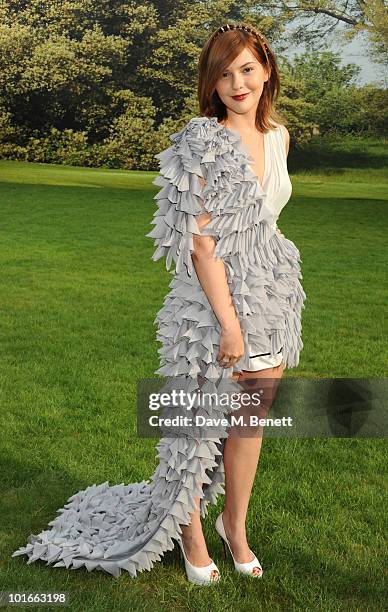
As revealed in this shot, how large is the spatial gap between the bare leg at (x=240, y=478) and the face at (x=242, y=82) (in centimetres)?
84

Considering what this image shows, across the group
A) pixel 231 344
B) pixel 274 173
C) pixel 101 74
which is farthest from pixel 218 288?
pixel 101 74

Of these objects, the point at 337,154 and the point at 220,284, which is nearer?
the point at 220,284

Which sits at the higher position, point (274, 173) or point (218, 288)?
point (274, 173)

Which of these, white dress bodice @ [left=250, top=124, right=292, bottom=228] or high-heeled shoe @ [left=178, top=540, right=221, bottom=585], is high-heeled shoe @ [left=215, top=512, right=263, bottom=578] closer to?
high-heeled shoe @ [left=178, top=540, right=221, bottom=585]

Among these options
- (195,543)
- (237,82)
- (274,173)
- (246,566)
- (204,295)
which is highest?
(237,82)

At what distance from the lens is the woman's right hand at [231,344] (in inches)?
99.2

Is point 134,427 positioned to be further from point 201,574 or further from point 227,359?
point 227,359

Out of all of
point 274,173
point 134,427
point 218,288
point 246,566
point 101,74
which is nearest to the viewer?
point 218,288

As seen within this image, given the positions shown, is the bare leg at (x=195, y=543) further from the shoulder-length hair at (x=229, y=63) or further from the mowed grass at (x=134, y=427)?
the shoulder-length hair at (x=229, y=63)

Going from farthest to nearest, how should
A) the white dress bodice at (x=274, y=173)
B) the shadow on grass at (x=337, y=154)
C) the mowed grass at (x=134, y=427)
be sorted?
the shadow on grass at (x=337, y=154)
the mowed grass at (x=134, y=427)
the white dress bodice at (x=274, y=173)

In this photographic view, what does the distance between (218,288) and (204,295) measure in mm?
108

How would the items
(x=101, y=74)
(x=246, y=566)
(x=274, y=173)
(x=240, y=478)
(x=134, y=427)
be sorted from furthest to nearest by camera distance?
1. (x=101, y=74)
2. (x=134, y=427)
3. (x=246, y=566)
4. (x=240, y=478)
5. (x=274, y=173)

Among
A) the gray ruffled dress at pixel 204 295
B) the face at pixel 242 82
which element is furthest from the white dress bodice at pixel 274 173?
the face at pixel 242 82

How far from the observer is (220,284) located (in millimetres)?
2490
